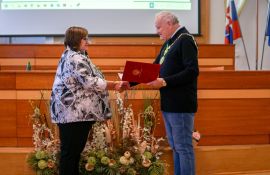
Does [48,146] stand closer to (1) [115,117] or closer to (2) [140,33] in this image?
(1) [115,117]

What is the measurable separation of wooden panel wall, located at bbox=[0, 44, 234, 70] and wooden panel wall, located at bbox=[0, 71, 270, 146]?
1846 millimetres

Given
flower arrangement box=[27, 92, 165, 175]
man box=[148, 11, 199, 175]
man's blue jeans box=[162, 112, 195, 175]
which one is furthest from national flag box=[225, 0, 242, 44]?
man's blue jeans box=[162, 112, 195, 175]

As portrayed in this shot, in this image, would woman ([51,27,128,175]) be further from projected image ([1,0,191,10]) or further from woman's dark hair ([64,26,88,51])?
projected image ([1,0,191,10])

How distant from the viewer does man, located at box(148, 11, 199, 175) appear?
2828mm

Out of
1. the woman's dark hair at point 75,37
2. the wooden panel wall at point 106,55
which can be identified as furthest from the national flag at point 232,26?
the woman's dark hair at point 75,37

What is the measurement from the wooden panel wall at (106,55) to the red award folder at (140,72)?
2.61m

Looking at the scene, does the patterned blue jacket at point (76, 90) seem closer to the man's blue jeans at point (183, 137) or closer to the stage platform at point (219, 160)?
the man's blue jeans at point (183, 137)

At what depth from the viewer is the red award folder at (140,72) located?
2764mm

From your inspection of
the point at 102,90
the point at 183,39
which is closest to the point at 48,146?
the point at 102,90

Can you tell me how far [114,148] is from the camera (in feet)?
10.6

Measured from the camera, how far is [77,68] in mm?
2676

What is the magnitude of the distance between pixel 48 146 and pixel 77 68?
86 centimetres

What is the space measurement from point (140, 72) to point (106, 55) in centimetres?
272

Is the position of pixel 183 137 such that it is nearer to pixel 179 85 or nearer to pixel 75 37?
pixel 179 85
